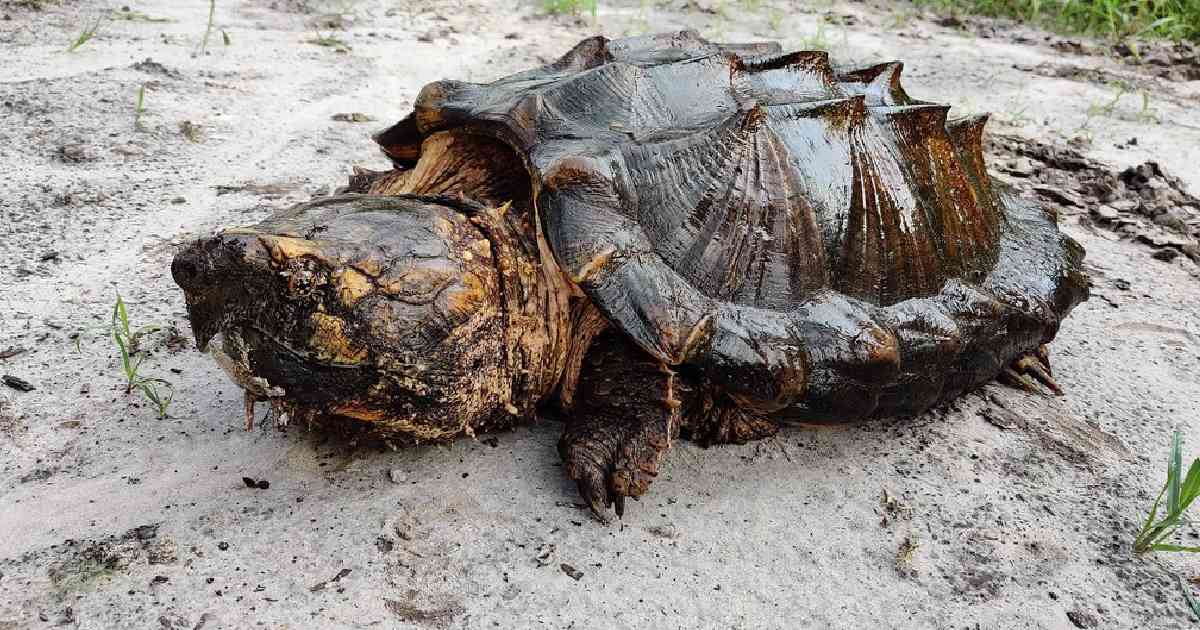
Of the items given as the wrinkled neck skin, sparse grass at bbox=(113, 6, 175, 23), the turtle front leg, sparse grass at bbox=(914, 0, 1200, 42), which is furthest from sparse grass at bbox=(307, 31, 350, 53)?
sparse grass at bbox=(914, 0, 1200, 42)

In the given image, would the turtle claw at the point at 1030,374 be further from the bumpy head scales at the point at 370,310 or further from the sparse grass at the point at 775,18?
the sparse grass at the point at 775,18

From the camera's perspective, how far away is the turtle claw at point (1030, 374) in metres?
2.96

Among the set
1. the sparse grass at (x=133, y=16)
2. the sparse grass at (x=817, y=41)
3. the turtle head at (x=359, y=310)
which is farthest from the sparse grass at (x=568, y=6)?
the turtle head at (x=359, y=310)

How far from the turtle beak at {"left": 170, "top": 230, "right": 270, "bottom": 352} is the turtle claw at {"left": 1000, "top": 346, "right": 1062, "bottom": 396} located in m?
2.45

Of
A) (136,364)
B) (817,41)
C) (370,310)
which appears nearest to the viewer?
(370,310)

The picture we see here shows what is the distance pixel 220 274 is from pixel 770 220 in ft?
4.72

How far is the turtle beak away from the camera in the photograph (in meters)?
1.83

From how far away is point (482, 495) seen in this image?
2219mm

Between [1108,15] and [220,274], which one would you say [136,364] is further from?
[1108,15]

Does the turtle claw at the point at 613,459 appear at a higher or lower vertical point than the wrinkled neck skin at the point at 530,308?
lower

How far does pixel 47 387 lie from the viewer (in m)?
2.41

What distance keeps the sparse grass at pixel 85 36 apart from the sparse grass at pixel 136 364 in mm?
2713

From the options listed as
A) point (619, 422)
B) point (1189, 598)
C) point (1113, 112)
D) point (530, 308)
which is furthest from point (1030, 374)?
point (1113, 112)

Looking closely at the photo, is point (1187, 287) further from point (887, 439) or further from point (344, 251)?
point (344, 251)
